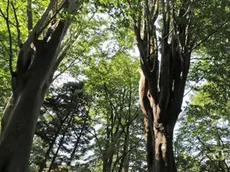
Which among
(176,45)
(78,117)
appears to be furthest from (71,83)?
(176,45)

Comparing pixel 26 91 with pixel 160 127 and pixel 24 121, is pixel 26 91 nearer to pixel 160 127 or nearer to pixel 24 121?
pixel 24 121

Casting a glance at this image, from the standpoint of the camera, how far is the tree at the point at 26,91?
13.3ft

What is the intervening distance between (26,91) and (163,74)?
115 inches

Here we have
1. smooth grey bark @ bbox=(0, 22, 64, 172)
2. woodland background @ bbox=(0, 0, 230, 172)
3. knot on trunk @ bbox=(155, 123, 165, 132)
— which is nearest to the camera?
smooth grey bark @ bbox=(0, 22, 64, 172)

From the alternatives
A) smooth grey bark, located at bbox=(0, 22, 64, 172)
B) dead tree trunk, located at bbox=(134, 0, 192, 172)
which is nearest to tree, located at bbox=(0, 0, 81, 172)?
smooth grey bark, located at bbox=(0, 22, 64, 172)

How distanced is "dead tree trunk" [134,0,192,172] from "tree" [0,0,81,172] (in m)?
1.90

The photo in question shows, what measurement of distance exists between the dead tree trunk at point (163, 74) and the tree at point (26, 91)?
1896 mm

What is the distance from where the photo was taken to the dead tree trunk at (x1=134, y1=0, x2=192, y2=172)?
4875 millimetres

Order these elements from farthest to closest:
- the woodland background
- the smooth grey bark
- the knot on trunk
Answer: the woodland background, the knot on trunk, the smooth grey bark

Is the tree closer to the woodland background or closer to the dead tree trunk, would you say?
the woodland background

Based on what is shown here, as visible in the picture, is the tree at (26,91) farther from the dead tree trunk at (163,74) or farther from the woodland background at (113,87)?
the dead tree trunk at (163,74)

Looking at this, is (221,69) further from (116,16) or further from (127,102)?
(127,102)

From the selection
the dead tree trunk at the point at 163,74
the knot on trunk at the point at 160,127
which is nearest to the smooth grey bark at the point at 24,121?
the dead tree trunk at the point at 163,74

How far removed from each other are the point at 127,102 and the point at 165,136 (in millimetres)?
8471
